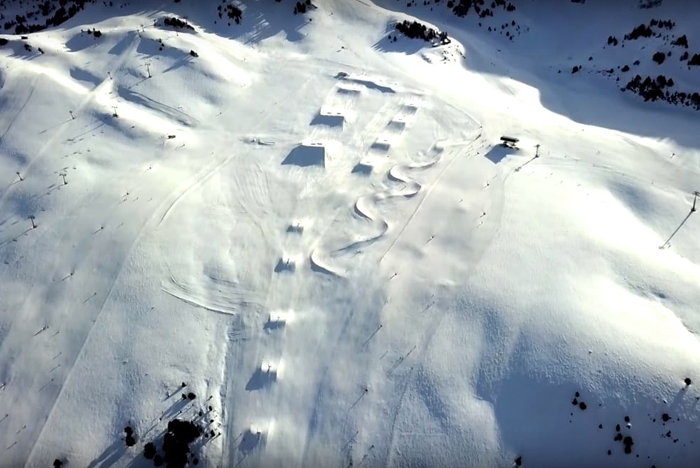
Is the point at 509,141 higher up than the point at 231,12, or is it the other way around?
the point at 509,141

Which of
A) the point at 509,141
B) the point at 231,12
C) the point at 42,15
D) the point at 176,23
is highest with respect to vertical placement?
the point at 509,141

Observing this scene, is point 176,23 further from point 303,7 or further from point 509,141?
point 509,141

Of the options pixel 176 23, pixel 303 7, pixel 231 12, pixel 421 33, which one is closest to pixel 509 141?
pixel 421 33

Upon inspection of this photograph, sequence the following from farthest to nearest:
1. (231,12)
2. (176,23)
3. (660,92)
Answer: (231,12)
(176,23)
(660,92)

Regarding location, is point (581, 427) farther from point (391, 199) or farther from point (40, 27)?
point (40, 27)

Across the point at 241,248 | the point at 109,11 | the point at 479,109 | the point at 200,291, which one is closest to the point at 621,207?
the point at 479,109

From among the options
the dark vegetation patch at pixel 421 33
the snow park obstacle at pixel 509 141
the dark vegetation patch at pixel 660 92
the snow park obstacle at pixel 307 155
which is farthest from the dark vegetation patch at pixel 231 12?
the dark vegetation patch at pixel 660 92

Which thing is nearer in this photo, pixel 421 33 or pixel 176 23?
pixel 176 23

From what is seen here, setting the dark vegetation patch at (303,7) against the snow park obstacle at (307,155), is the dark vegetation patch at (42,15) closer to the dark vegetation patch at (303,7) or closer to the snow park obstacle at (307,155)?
the dark vegetation patch at (303,7)
